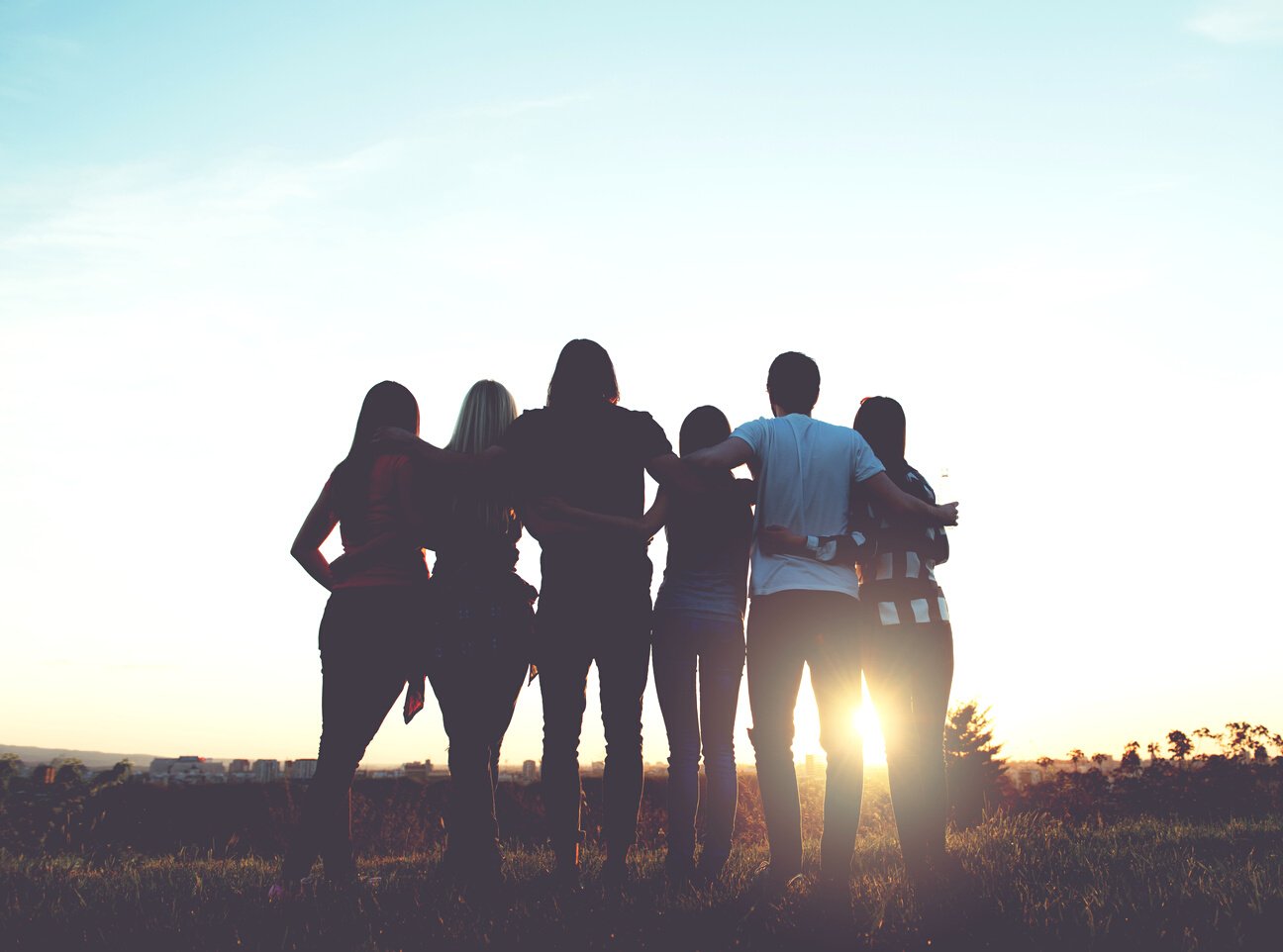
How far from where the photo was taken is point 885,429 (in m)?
4.77

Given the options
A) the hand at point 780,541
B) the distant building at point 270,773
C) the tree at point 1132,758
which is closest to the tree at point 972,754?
the tree at point 1132,758

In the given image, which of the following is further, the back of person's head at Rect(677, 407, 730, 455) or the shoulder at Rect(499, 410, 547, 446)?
the back of person's head at Rect(677, 407, 730, 455)

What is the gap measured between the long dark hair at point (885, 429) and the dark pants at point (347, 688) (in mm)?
2406

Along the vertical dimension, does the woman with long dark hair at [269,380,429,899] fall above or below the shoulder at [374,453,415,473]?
below

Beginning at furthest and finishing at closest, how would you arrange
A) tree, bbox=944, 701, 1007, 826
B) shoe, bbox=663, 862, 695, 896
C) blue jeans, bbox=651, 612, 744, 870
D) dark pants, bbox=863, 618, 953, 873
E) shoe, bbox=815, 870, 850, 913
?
tree, bbox=944, 701, 1007, 826 < blue jeans, bbox=651, 612, 744, 870 < dark pants, bbox=863, 618, 953, 873 < shoe, bbox=663, 862, 695, 896 < shoe, bbox=815, 870, 850, 913

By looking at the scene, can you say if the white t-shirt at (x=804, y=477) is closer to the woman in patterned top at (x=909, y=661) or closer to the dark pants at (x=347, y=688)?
the woman in patterned top at (x=909, y=661)

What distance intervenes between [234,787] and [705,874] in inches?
476

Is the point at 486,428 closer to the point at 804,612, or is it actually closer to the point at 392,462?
the point at 392,462

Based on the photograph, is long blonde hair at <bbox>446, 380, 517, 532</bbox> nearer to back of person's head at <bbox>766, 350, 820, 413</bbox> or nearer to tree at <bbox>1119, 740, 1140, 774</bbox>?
back of person's head at <bbox>766, 350, 820, 413</bbox>

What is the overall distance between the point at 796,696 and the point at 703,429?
1.41 m

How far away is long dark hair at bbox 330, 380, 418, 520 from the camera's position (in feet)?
15.5

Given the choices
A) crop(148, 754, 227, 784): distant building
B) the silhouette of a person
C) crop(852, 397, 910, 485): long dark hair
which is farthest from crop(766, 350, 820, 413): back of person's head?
crop(148, 754, 227, 784): distant building

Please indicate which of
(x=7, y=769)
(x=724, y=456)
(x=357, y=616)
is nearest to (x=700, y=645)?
(x=724, y=456)

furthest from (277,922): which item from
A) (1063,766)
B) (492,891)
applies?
(1063,766)
